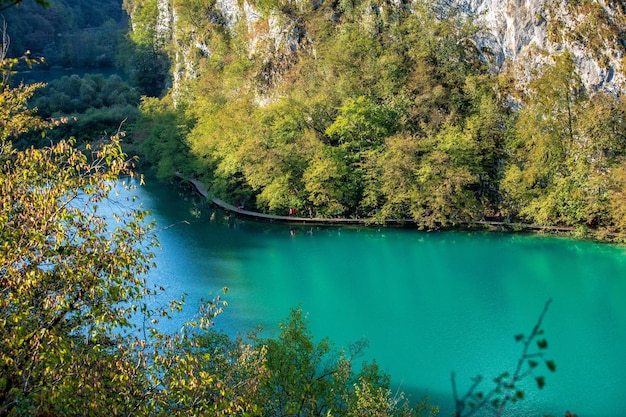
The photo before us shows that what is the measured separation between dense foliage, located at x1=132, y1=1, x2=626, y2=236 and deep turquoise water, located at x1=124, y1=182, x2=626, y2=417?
200 cm

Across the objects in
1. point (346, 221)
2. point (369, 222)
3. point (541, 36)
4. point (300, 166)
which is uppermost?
point (541, 36)

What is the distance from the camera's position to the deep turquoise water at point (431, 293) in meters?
20.4

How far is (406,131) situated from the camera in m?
37.5

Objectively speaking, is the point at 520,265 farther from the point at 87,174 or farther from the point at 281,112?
the point at 87,174

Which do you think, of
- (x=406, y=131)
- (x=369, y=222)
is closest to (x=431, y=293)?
(x=369, y=222)

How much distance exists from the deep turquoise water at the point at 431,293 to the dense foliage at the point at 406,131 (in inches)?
78.7

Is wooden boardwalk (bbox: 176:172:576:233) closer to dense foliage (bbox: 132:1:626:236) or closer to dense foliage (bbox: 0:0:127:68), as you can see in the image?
dense foliage (bbox: 132:1:626:236)

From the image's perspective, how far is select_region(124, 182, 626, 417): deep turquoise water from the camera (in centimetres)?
2044

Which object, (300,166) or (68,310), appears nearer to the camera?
(68,310)

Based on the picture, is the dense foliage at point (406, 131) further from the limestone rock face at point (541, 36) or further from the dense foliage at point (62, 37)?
the dense foliage at point (62, 37)

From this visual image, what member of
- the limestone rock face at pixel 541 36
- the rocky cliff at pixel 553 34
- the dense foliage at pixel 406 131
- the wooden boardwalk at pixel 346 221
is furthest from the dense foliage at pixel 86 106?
the limestone rock face at pixel 541 36

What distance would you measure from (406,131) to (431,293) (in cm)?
1296

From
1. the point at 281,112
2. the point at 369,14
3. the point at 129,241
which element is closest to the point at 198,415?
the point at 129,241

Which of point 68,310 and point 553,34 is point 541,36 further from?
point 68,310
